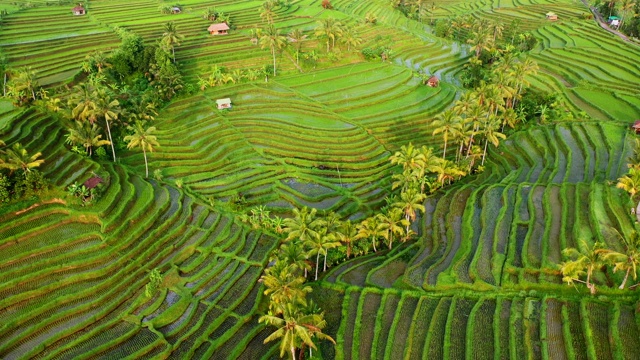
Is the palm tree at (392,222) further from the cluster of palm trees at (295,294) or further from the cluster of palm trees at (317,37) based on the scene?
the cluster of palm trees at (317,37)

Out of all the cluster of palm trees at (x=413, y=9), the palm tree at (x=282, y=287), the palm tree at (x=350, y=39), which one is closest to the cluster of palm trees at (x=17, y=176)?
the palm tree at (x=282, y=287)

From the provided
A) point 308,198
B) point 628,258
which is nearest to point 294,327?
point 308,198

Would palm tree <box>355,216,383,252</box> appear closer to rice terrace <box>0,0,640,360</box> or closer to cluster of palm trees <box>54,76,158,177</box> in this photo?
rice terrace <box>0,0,640,360</box>

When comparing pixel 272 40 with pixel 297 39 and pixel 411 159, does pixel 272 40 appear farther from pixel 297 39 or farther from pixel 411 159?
pixel 411 159

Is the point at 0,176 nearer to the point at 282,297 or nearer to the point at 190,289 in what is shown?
the point at 190,289

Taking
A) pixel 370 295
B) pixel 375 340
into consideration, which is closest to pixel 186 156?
pixel 370 295
